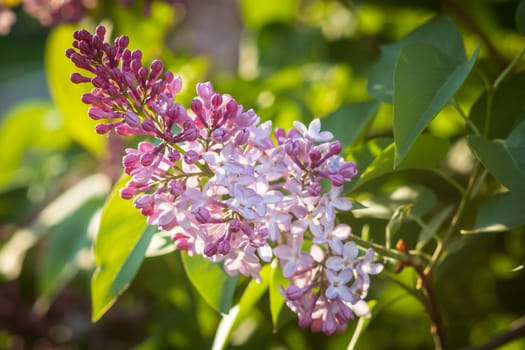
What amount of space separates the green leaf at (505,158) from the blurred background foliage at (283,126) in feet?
0.43

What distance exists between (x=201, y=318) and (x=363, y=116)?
50 cm

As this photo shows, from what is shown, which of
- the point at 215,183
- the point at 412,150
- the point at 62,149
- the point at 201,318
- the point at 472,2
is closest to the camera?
the point at 215,183

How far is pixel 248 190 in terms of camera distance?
555 millimetres

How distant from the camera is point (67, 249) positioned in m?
1.05

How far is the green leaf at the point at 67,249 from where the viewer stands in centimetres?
102

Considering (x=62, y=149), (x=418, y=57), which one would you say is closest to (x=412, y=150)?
(x=418, y=57)

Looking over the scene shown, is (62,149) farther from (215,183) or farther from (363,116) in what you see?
(215,183)

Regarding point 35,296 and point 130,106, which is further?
point 35,296

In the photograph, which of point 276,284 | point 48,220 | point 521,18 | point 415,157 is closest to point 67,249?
point 48,220

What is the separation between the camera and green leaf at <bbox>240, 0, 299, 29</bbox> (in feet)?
4.78

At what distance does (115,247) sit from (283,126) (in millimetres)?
304

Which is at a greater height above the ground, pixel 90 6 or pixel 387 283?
pixel 90 6

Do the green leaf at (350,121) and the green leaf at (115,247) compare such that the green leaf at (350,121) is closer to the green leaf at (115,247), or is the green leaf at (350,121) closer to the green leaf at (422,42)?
the green leaf at (422,42)

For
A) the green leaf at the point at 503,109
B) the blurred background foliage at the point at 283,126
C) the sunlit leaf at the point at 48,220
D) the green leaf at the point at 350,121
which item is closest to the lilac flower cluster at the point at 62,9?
the blurred background foliage at the point at 283,126
